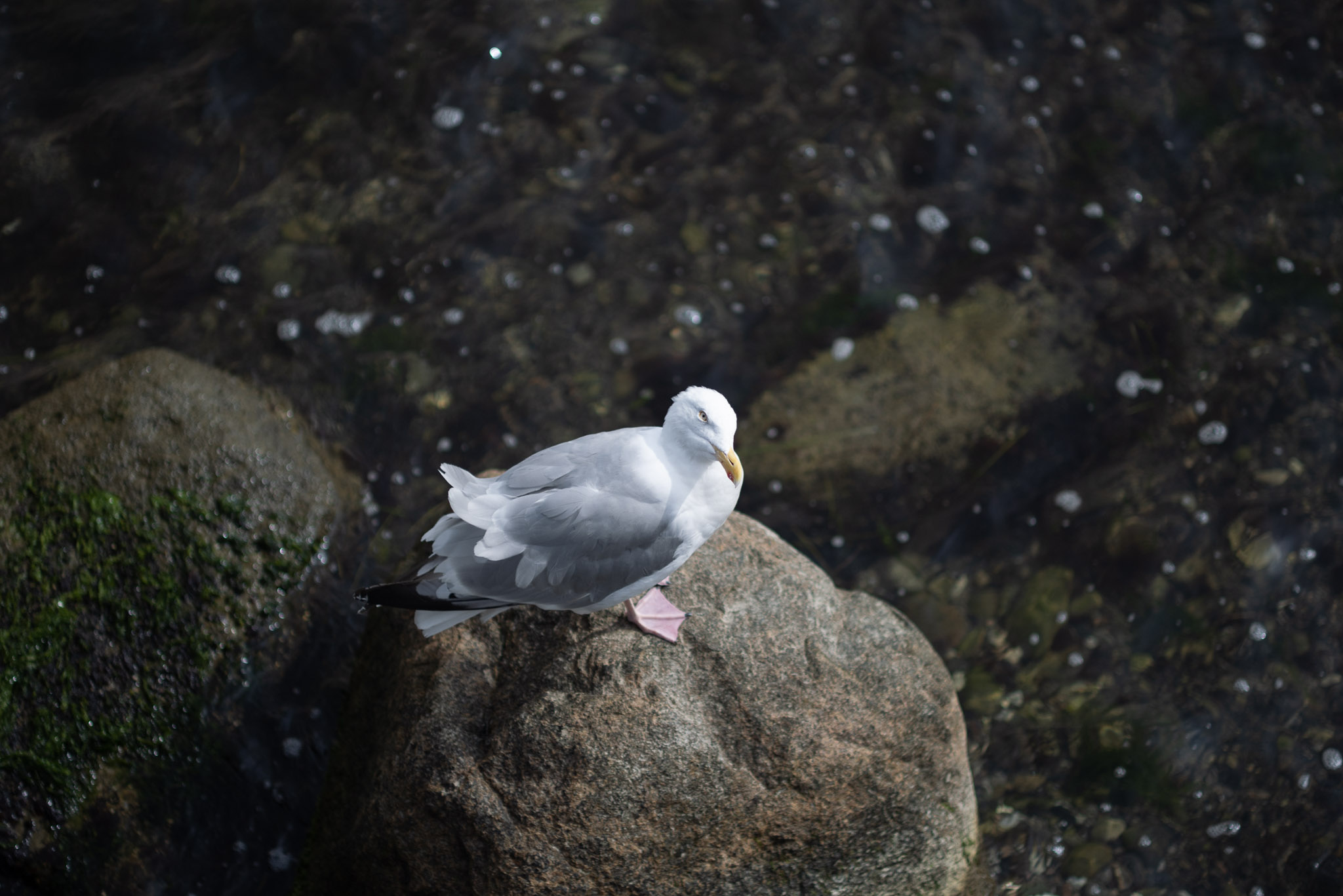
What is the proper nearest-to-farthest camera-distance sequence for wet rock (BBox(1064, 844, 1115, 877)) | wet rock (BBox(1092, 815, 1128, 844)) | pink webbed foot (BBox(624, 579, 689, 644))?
pink webbed foot (BBox(624, 579, 689, 644)) < wet rock (BBox(1064, 844, 1115, 877)) < wet rock (BBox(1092, 815, 1128, 844))

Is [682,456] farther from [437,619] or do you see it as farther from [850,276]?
[850,276]

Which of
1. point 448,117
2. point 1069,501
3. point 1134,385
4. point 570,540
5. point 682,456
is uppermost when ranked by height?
point 682,456

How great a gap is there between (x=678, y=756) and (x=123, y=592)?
2360 mm

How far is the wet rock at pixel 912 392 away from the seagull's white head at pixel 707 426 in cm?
209

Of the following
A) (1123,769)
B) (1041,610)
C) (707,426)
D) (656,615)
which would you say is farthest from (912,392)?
(707,426)

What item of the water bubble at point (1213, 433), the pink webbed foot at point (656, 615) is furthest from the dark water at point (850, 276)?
the pink webbed foot at point (656, 615)

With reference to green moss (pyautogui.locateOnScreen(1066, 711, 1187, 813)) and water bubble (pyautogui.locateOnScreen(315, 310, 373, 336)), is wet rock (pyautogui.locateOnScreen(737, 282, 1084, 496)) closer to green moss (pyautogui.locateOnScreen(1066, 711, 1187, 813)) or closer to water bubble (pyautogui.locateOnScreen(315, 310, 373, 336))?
Result: green moss (pyautogui.locateOnScreen(1066, 711, 1187, 813))

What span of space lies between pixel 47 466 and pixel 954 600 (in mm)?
4177

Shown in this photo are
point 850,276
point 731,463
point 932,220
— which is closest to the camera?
point 731,463

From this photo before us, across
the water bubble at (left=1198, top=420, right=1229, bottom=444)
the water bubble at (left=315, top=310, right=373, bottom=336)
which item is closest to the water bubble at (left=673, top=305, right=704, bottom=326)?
the water bubble at (left=315, top=310, right=373, bottom=336)

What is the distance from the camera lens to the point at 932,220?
5.95 m

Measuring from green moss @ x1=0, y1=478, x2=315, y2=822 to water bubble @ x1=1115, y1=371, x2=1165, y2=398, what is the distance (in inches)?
182

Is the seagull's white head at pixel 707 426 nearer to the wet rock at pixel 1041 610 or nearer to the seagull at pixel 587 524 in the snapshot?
the seagull at pixel 587 524

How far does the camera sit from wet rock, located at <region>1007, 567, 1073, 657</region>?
15.5 ft
